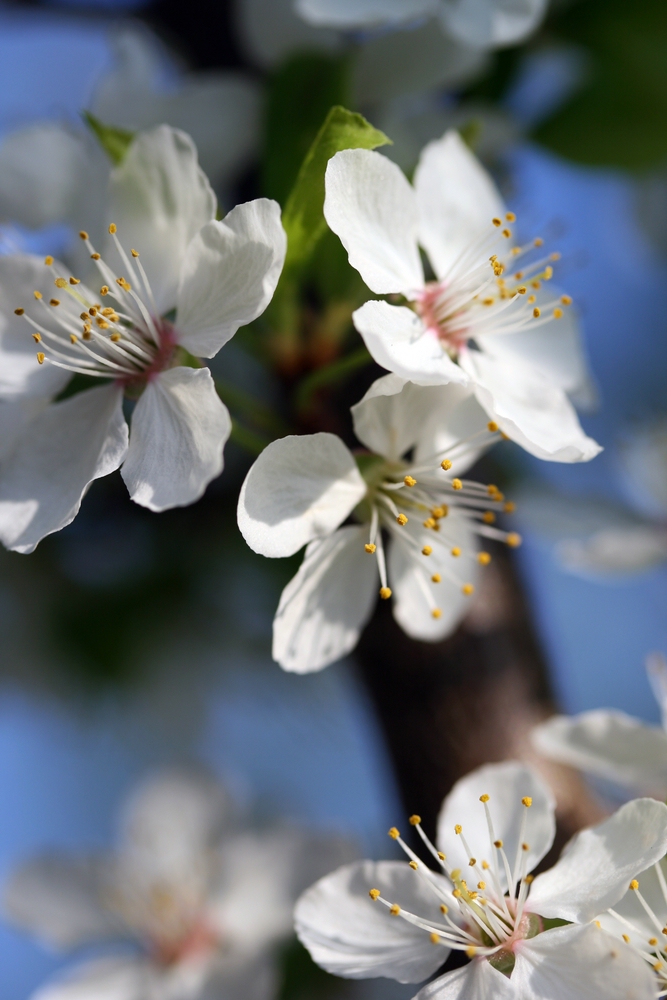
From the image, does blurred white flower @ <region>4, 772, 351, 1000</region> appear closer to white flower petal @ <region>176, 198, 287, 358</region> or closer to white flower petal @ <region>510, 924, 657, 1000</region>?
white flower petal @ <region>510, 924, 657, 1000</region>

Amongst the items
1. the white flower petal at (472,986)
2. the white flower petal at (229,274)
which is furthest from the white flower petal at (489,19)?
the white flower petal at (472,986)

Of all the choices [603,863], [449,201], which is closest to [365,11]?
[449,201]

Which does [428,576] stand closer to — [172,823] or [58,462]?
[58,462]

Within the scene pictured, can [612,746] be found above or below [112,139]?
below

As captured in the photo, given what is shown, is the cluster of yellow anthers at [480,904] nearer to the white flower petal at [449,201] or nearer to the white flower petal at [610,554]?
the white flower petal at [610,554]

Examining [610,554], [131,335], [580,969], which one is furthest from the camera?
[610,554]
